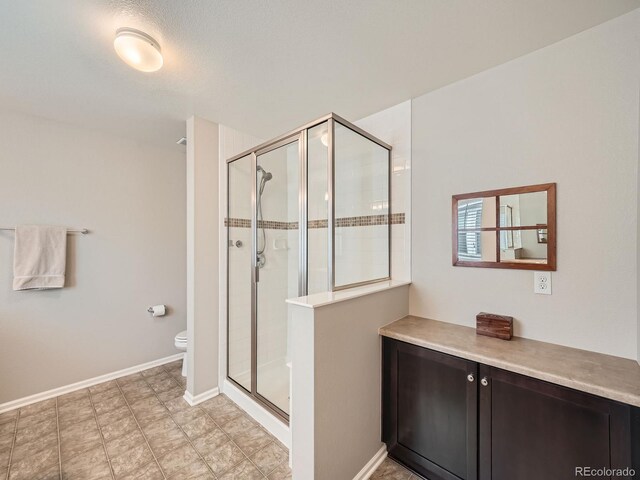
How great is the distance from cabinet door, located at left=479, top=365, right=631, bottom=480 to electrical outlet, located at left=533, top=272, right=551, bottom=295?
0.56 meters

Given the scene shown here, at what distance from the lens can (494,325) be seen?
1.57 m

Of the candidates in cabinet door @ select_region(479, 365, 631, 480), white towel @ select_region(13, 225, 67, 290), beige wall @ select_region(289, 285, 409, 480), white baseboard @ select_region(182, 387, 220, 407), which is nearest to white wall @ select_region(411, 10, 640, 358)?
cabinet door @ select_region(479, 365, 631, 480)

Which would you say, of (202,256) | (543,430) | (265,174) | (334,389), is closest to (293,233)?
(265,174)

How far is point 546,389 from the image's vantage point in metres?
1.16

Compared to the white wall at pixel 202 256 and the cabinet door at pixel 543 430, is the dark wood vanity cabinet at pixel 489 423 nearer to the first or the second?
the cabinet door at pixel 543 430

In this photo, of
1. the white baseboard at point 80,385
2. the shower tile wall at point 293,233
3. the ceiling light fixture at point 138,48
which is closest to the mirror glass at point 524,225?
the shower tile wall at point 293,233

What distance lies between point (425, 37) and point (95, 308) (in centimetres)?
343

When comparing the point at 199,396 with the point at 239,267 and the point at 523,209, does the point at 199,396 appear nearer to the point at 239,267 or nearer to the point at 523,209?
the point at 239,267

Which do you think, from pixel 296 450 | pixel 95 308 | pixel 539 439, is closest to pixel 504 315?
pixel 539 439

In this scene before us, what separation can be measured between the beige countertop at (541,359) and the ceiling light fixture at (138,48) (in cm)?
207

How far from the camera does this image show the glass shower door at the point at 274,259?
2279mm

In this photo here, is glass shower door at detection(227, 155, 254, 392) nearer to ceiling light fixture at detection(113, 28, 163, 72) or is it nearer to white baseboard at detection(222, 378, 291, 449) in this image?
white baseboard at detection(222, 378, 291, 449)

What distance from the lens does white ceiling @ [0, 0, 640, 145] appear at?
128cm

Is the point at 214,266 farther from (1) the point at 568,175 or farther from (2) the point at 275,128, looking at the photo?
(1) the point at 568,175
